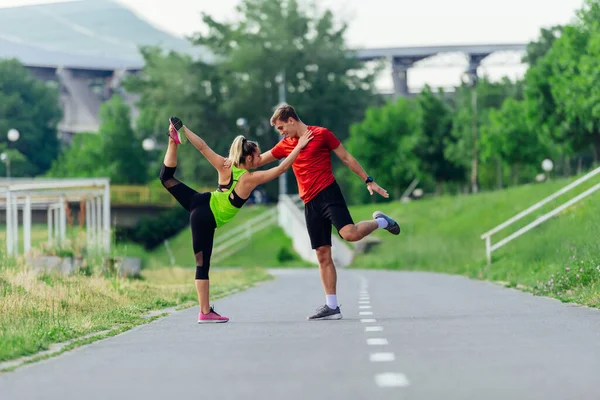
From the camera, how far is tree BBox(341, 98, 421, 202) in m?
85.8

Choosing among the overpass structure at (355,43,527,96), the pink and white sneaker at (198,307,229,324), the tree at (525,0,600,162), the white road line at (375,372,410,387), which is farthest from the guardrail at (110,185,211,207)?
the white road line at (375,372,410,387)

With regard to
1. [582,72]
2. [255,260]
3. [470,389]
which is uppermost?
[582,72]

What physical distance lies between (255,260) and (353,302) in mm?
45464

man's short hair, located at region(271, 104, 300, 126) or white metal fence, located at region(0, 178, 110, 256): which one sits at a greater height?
man's short hair, located at region(271, 104, 300, 126)

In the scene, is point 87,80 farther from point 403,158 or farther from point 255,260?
point 255,260

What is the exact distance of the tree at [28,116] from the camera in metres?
107

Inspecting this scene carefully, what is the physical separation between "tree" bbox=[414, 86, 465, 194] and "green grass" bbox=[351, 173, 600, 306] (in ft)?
15.5

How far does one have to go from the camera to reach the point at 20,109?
10931 cm

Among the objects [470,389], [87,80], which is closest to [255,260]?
[470,389]

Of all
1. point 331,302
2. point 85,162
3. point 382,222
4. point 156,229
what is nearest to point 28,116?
point 85,162

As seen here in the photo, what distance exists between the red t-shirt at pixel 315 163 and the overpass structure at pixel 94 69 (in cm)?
10483

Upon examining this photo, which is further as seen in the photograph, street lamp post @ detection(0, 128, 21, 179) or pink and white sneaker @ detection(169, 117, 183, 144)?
street lamp post @ detection(0, 128, 21, 179)

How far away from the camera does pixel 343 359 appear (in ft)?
33.7

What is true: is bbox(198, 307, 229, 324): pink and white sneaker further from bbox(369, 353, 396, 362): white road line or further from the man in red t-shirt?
bbox(369, 353, 396, 362): white road line
